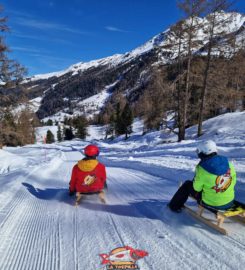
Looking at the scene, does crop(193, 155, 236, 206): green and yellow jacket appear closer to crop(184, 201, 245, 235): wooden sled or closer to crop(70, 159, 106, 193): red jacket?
crop(184, 201, 245, 235): wooden sled

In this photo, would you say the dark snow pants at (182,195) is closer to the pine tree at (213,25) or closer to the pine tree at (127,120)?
the pine tree at (213,25)

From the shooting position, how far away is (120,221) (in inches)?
191

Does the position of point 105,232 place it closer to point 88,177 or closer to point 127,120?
point 88,177

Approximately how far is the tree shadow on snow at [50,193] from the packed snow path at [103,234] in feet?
0.09

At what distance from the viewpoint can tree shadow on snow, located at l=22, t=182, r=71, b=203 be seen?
6.66 metres

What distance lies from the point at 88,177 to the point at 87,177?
0.02 m

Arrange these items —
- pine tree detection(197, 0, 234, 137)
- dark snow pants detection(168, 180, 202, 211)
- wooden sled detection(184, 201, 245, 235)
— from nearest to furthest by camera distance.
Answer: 1. wooden sled detection(184, 201, 245, 235)
2. dark snow pants detection(168, 180, 202, 211)
3. pine tree detection(197, 0, 234, 137)

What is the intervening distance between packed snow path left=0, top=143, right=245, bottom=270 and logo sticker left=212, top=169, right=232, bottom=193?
650 mm

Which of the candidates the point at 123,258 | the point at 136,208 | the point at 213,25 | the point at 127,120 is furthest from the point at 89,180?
the point at 127,120

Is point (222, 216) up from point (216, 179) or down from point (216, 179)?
down

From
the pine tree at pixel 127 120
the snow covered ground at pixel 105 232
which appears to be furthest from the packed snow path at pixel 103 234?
the pine tree at pixel 127 120

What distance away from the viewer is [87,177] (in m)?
6.10

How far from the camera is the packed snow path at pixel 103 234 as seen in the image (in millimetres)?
3389

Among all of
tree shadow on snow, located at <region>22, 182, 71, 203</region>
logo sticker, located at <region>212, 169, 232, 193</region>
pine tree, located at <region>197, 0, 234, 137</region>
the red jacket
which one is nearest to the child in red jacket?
the red jacket
